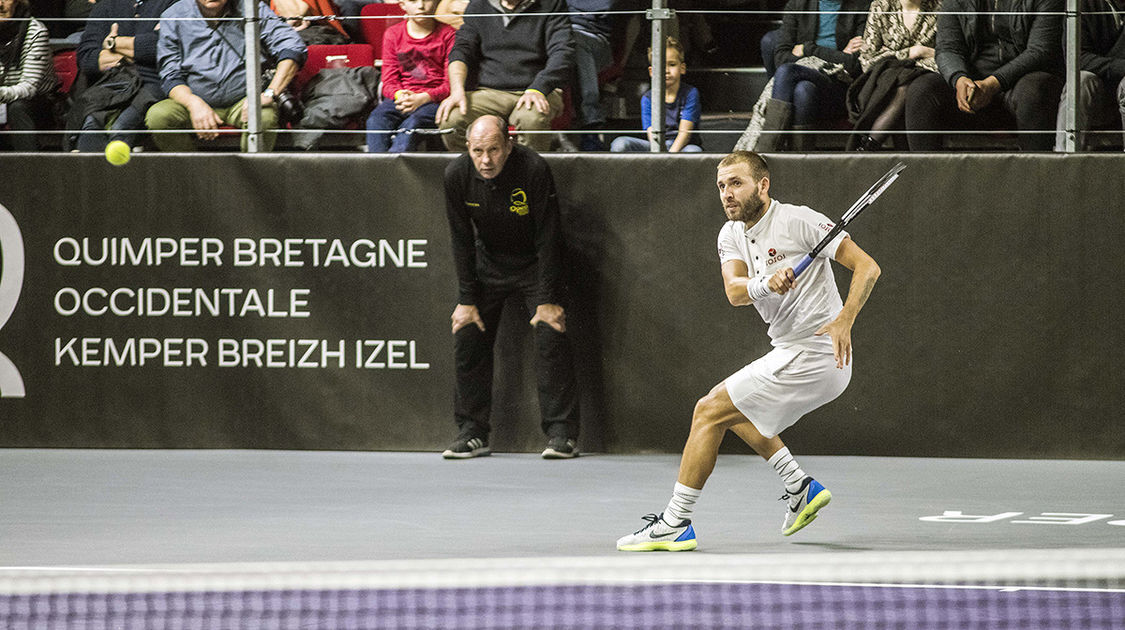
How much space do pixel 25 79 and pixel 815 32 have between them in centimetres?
458

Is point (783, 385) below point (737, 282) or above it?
below

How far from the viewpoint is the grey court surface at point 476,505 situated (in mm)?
6066

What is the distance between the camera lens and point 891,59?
27.5ft

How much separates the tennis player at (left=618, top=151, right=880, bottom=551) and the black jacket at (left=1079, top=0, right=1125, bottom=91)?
2.64m

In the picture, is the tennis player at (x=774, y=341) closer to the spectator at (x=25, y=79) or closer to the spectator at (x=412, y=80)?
the spectator at (x=412, y=80)

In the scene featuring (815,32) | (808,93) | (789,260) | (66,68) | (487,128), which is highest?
(815,32)

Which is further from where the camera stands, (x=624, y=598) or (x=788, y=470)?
(x=788, y=470)

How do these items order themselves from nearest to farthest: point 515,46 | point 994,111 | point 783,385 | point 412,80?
point 783,385, point 994,111, point 515,46, point 412,80

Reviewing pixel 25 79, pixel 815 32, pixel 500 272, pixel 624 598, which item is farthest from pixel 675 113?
pixel 624 598

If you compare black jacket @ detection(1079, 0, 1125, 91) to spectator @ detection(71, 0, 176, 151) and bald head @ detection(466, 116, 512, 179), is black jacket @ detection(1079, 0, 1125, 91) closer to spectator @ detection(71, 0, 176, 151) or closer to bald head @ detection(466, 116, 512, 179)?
bald head @ detection(466, 116, 512, 179)

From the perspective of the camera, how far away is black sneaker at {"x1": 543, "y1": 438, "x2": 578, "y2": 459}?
847 cm

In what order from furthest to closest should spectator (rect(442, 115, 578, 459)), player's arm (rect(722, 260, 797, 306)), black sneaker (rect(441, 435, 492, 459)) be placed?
1. black sneaker (rect(441, 435, 492, 459))
2. spectator (rect(442, 115, 578, 459))
3. player's arm (rect(722, 260, 797, 306))

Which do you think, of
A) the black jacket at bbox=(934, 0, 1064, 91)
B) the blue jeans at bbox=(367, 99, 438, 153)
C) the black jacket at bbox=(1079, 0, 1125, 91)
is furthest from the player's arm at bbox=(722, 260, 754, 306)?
the blue jeans at bbox=(367, 99, 438, 153)

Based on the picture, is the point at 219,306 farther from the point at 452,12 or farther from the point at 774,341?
the point at 774,341
